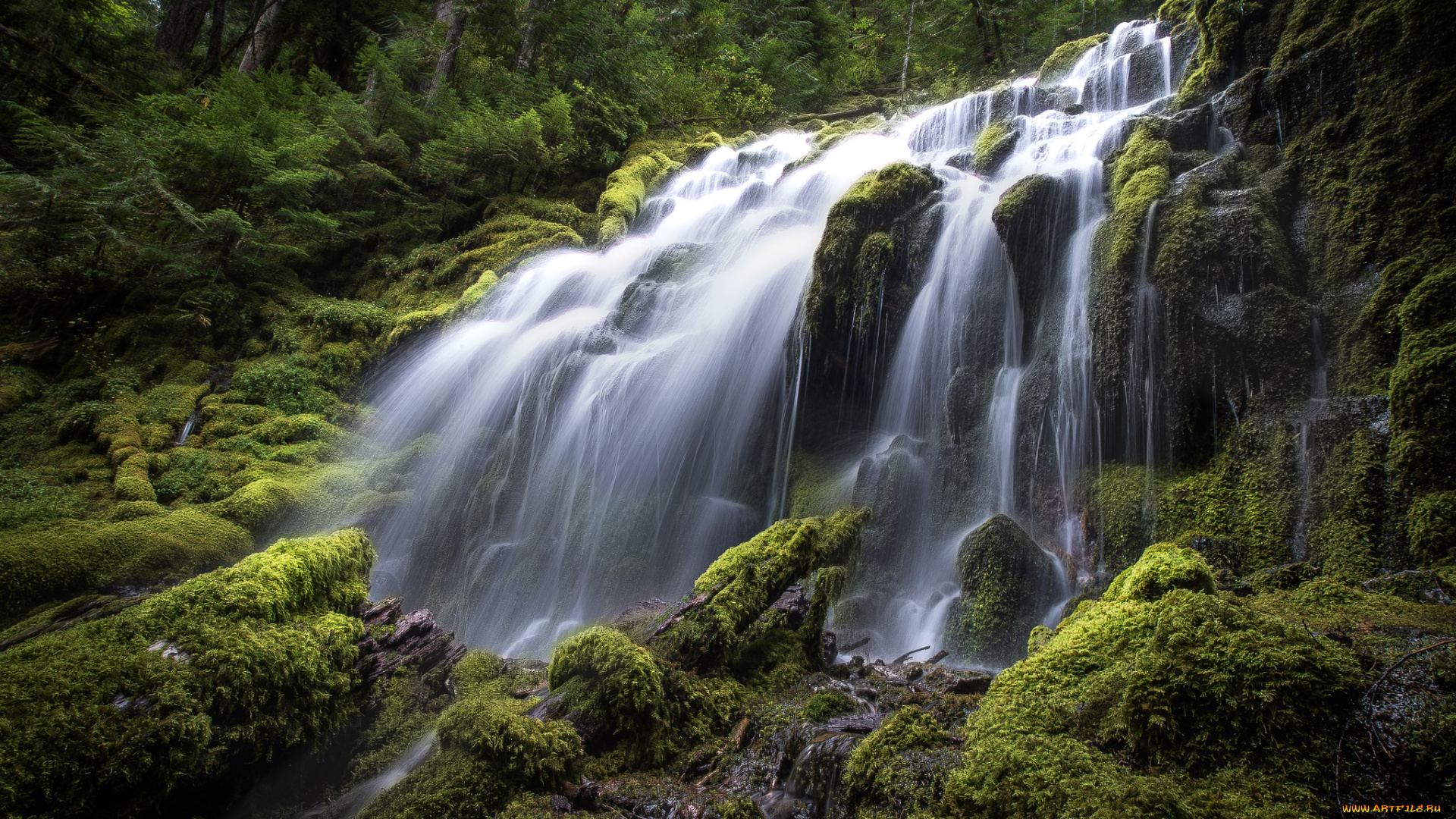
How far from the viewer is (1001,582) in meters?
5.35

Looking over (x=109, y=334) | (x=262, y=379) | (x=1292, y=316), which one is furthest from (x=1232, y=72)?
(x=109, y=334)

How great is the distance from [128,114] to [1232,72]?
18.0 m

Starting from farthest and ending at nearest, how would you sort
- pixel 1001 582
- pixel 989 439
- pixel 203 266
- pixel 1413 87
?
pixel 203 266 < pixel 989 439 < pixel 1001 582 < pixel 1413 87

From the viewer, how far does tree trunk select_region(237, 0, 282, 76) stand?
1571cm

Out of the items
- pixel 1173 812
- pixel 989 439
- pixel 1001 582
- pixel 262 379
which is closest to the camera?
pixel 1173 812

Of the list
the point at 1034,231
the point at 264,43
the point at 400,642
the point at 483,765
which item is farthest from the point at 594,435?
the point at 264,43

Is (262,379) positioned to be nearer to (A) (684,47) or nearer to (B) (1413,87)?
(B) (1413,87)

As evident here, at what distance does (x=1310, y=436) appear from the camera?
465 cm

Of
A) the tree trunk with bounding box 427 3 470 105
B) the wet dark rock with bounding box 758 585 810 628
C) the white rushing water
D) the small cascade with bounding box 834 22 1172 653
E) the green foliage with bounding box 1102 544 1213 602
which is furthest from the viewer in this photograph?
the tree trunk with bounding box 427 3 470 105

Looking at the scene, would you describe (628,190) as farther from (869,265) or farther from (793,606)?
(793,606)

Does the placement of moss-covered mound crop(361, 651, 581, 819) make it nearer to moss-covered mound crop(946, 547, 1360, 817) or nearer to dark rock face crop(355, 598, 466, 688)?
dark rock face crop(355, 598, 466, 688)

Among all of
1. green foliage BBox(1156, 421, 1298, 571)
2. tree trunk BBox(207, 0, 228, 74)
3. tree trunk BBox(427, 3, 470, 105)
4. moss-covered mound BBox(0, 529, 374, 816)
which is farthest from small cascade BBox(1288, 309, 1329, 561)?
tree trunk BBox(207, 0, 228, 74)

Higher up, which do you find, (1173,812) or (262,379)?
(262,379)

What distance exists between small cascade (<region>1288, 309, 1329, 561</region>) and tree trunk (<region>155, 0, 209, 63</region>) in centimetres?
2133
